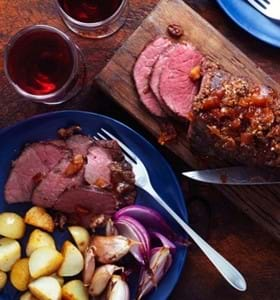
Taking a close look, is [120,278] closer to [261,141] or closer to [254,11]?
[261,141]

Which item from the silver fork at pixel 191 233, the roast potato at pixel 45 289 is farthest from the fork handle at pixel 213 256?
the roast potato at pixel 45 289

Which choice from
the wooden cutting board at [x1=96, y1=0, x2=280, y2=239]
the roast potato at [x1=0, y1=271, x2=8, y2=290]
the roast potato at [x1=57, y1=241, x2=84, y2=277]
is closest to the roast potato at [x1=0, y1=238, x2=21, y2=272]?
the roast potato at [x1=0, y1=271, x2=8, y2=290]

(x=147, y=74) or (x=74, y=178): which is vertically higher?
(x=147, y=74)

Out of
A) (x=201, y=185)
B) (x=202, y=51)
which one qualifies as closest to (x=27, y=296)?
(x=201, y=185)

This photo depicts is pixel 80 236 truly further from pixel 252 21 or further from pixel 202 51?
pixel 252 21

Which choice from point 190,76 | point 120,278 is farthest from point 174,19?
point 120,278
